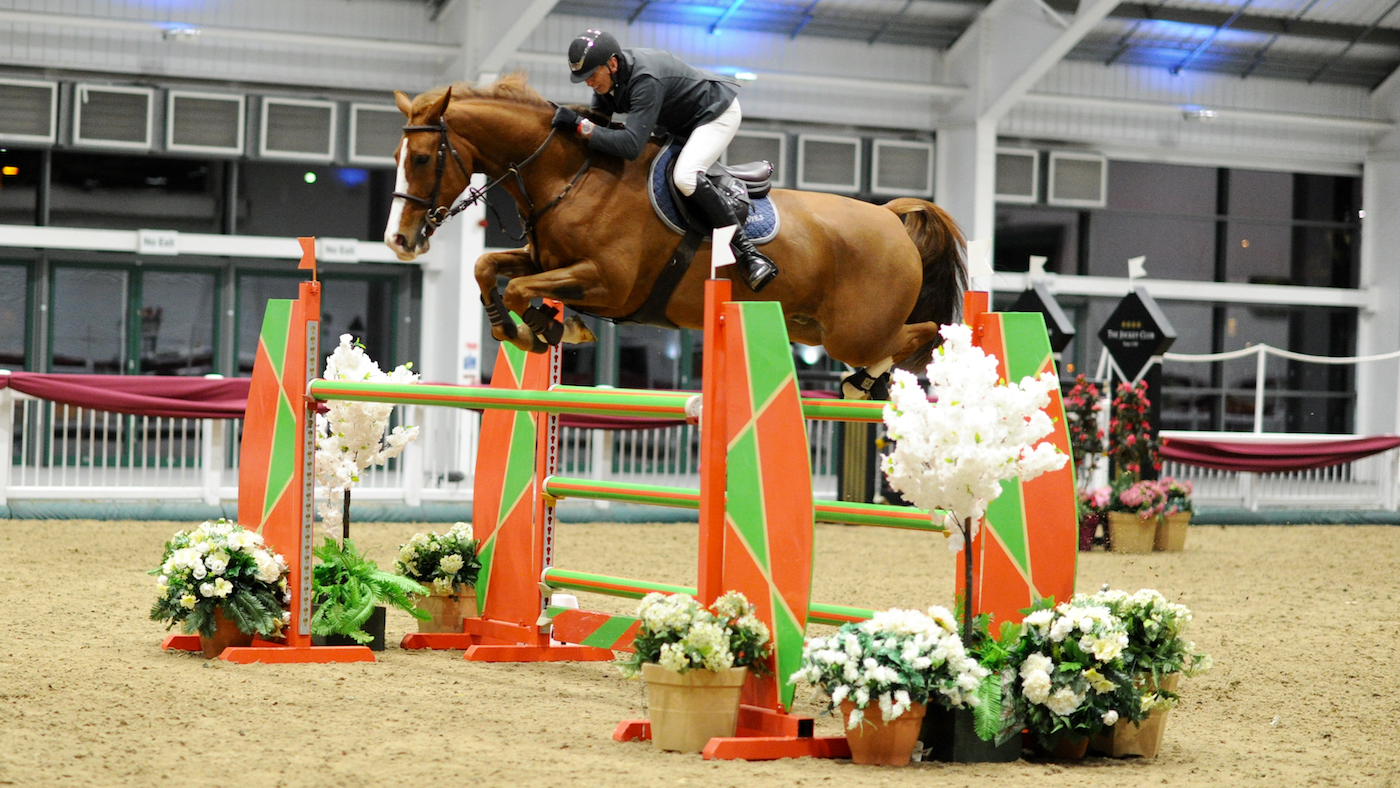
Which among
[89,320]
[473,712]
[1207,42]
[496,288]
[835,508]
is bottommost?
[473,712]

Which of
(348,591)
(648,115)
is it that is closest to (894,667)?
(648,115)

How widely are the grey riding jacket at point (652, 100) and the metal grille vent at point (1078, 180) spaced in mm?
11684

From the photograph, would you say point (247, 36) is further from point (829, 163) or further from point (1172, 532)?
point (1172, 532)

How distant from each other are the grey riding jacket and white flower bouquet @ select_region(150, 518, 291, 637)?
6.33 feet

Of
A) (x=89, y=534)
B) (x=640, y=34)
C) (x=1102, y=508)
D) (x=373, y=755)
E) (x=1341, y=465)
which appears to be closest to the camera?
(x=373, y=755)

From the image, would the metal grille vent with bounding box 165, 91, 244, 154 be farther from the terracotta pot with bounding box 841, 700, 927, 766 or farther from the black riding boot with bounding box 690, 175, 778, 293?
the terracotta pot with bounding box 841, 700, 927, 766

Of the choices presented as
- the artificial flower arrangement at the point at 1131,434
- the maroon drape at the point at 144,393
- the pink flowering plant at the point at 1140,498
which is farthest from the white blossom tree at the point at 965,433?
the maroon drape at the point at 144,393

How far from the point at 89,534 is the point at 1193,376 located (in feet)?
40.4

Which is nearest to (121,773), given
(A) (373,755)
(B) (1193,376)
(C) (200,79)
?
(A) (373,755)

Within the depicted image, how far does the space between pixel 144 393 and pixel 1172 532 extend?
7.29 meters

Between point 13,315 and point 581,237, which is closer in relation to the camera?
point 581,237

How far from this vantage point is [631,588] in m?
4.37

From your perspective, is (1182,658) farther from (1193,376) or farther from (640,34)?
(1193,376)

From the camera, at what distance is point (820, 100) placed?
1481 cm
